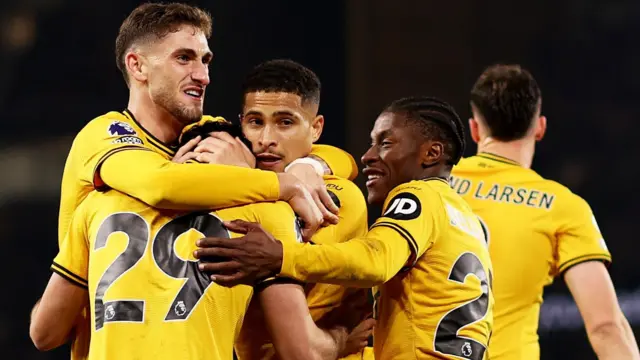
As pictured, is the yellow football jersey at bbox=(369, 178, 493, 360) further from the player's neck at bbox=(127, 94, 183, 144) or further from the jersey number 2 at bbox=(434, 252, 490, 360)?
the player's neck at bbox=(127, 94, 183, 144)

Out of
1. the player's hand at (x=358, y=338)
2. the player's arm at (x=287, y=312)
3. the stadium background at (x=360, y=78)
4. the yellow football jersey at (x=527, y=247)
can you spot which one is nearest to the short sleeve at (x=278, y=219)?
the player's arm at (x=287, y=312)

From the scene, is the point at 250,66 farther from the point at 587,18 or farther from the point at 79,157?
the point at 79,157

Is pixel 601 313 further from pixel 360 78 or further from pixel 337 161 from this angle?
pixel 360 78

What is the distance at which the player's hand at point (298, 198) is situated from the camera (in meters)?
2.35

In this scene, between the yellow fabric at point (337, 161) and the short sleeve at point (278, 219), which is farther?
the yellow fabric at point (337, 161)

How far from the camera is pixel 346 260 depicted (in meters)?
2.32

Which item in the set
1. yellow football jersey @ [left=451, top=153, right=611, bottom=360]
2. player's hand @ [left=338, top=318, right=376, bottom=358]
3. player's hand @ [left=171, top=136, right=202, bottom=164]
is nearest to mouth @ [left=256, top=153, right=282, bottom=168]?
player's hand @ [left=171, top=136, right=202, bottom=164]

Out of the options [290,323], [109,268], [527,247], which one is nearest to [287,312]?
[290,323]

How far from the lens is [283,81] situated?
284 cm

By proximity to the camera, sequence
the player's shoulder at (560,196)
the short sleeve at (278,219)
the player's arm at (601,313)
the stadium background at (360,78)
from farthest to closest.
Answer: the stadium background at (360,78), the player's shoulder at (560,196), the player's arm at (601,313), the short sleeve at (278,219)

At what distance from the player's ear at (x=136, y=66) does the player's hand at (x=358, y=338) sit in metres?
0.90

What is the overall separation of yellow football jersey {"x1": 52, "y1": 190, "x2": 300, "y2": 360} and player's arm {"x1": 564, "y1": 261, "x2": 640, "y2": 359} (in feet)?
5.13

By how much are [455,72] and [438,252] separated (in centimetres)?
345

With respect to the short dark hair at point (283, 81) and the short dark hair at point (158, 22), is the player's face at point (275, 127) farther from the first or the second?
the short dark hair at point (158, 22)
